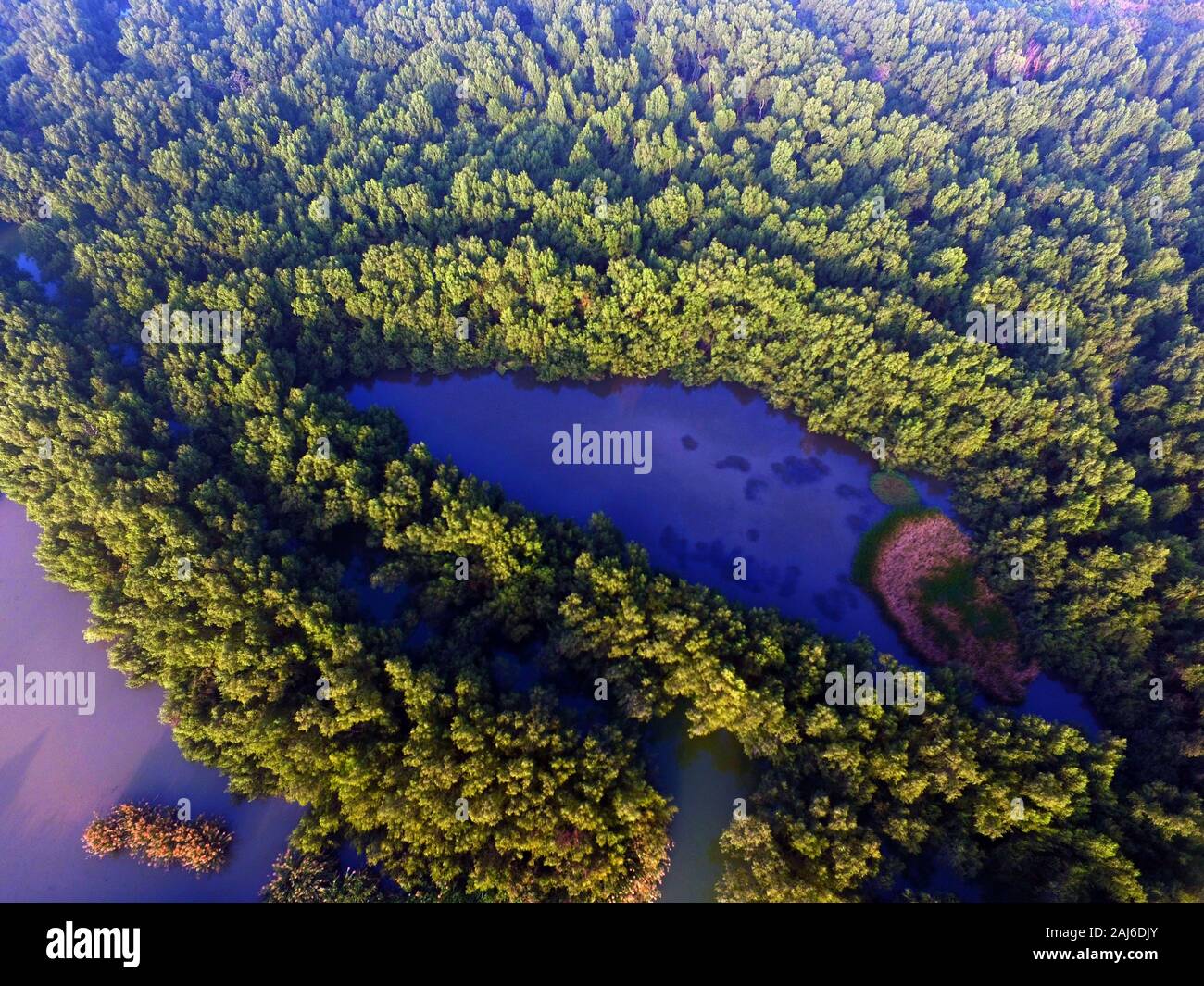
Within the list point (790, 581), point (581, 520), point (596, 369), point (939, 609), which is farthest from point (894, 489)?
point (596, 369)

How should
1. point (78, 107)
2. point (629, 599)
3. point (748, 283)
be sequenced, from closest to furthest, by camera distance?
point (629, 599)
point (748, 283)
point (78, 107)

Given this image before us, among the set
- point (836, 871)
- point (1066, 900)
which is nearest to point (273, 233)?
point (836, 871)

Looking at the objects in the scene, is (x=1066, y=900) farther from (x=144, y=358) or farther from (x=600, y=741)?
(x=144, y=358)

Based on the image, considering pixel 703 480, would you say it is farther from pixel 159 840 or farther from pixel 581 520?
pixel 159 840

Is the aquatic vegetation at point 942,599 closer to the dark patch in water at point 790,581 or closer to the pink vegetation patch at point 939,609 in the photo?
the pink vegetation patch at point 939,609

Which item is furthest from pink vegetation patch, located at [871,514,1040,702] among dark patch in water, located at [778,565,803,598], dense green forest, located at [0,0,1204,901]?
dark patch in water, located at [778,565,803,598]
